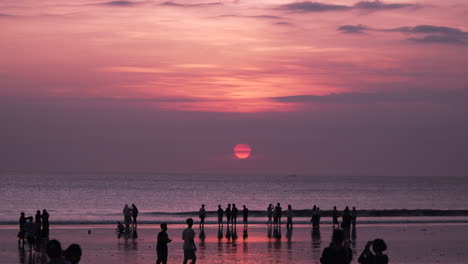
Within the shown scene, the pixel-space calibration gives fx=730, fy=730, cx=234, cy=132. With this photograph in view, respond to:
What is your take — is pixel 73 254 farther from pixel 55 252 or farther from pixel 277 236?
pixel 277 236

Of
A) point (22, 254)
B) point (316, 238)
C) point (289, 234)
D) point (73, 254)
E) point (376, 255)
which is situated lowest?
point (22, 254)

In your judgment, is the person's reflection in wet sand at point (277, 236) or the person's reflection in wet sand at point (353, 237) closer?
the person's reflection in wet sand at point (277, 236)

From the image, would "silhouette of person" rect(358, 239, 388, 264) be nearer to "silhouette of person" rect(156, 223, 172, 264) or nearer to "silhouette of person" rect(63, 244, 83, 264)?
"silhouette of person" rect(63, 244, 83, 264)

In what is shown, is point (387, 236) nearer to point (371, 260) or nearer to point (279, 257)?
point (279, 257)

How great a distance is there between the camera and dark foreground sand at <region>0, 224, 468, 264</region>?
27.0 meters

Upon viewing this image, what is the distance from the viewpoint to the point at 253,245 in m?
32.3

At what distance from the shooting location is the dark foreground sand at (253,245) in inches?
1063

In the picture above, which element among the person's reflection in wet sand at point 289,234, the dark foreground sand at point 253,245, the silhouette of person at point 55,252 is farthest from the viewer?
the person's reflection in wet sand at point 289,234

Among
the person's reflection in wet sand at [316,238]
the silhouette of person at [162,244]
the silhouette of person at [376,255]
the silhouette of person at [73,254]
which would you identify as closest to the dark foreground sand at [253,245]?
the person's reflection in wet sand at [316,238]

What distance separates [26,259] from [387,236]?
1914cm

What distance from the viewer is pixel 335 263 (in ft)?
40.1

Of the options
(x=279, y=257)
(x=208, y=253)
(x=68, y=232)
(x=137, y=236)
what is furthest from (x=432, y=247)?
(x=68, y=232)

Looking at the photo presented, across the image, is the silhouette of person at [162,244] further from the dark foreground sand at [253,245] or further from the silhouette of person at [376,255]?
the silhouette of person at [376,255]

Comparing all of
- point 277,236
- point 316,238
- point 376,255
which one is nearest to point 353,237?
point 316,238
